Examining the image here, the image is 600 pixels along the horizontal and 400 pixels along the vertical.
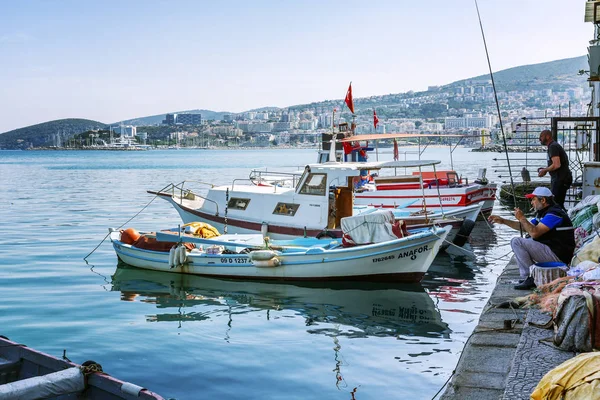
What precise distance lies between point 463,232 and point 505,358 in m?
12.5

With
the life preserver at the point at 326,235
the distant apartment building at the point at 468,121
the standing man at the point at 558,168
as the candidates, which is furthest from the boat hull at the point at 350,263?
the distant apartment building at the point at 468,121

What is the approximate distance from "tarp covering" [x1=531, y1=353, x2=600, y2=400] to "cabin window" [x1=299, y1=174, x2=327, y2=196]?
1312 centimetres

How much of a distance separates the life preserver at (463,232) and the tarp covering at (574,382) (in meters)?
14.4

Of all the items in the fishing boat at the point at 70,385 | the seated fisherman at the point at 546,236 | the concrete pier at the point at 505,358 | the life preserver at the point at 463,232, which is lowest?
the life preserver at the point at 463,232

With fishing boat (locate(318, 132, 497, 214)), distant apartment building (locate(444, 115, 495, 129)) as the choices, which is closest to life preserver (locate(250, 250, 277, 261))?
fishing boat (locate(318, 132, 497, 214))

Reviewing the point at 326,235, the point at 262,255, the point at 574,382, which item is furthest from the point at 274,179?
the point at 574,382

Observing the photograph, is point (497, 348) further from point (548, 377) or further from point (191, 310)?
point (191, 310)

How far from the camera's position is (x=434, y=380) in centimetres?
895

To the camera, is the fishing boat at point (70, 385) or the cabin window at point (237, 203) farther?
the cabin window at point (237, 203)

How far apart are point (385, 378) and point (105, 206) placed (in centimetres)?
3003

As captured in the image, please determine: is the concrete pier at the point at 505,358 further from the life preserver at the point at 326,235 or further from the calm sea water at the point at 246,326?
the life preserver at the point at 326,235

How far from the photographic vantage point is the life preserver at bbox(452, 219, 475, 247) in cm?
1938

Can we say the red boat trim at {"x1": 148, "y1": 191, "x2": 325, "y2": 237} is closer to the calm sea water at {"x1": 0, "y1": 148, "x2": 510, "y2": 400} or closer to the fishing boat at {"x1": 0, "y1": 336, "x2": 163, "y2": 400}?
the calm sea water at {"x1": 0, "y1": 148, "x2": 510, "y2": 400}

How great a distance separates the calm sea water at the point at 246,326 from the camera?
362 inches
